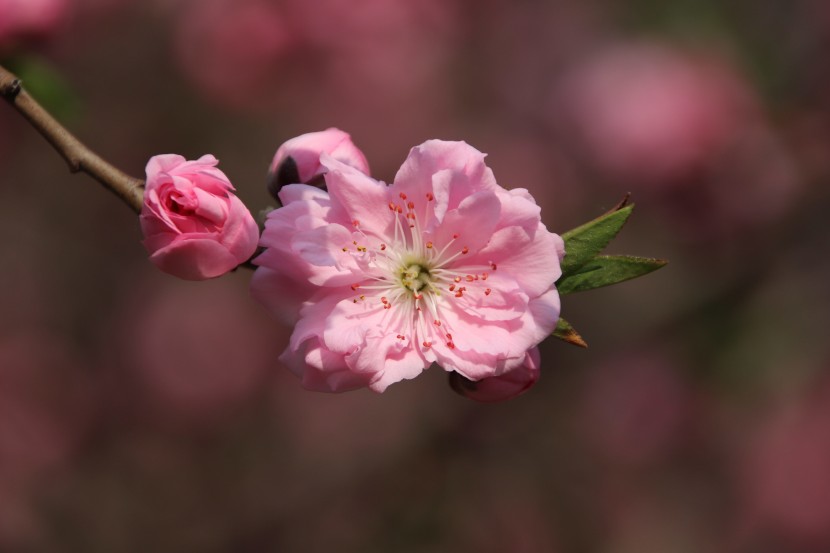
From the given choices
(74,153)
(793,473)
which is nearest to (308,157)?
(74,153)

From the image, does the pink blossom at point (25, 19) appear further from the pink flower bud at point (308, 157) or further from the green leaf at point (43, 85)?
the pink flower bud at point (308, 157)

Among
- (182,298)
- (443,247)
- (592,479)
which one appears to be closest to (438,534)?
(592,479)

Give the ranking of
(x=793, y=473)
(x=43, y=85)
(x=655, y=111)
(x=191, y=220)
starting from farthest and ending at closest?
(x=793, y=473)
(x=655, y=111)
(x=43, y=85)
(x=191, y=220)

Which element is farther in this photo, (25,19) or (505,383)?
(25,19)

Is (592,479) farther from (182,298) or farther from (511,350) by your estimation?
(511,350)

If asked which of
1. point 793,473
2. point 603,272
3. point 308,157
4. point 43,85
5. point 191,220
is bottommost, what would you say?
point 793,473

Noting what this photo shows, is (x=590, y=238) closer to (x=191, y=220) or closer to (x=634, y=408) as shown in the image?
(x=191, y=220)

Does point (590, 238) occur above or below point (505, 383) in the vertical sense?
above
